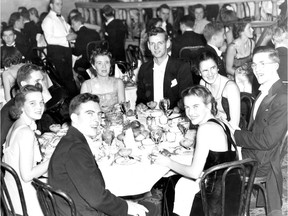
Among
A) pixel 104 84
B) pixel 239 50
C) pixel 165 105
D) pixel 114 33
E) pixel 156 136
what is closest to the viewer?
pixel 156 136

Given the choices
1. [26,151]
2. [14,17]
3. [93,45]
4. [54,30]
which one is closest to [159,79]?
[26,151]

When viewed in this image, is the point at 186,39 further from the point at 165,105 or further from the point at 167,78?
the point at 165,105

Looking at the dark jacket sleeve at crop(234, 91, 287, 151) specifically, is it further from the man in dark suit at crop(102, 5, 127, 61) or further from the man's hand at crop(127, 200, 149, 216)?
the man in dark suit at crop(102, 5, 127, 61)

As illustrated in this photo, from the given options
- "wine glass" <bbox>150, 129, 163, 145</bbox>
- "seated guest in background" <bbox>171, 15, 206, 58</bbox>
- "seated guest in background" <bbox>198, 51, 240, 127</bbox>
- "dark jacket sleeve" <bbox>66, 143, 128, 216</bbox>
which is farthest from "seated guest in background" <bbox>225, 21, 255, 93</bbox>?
"dark jacket sleeve" <bbox>66, 143, 128, 216</bbox>

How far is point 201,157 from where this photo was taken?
3119 millimetres

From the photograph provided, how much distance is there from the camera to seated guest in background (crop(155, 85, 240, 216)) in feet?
10.2

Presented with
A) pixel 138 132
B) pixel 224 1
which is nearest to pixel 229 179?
pixel 138 132

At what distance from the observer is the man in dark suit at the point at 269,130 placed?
11.5 feet

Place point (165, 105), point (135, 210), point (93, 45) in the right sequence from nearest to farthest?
point (135, 210) < point (165, 105) < point (93, 45)

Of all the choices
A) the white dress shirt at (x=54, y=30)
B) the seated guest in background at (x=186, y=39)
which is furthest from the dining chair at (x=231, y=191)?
the white dress shirt at (x=54, y=30)

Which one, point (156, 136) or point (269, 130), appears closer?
point (269, 130)

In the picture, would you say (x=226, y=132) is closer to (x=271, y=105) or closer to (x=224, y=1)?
(x=271, y=105)

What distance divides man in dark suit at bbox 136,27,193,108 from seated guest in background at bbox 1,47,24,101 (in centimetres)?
150

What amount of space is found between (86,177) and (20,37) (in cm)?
556
